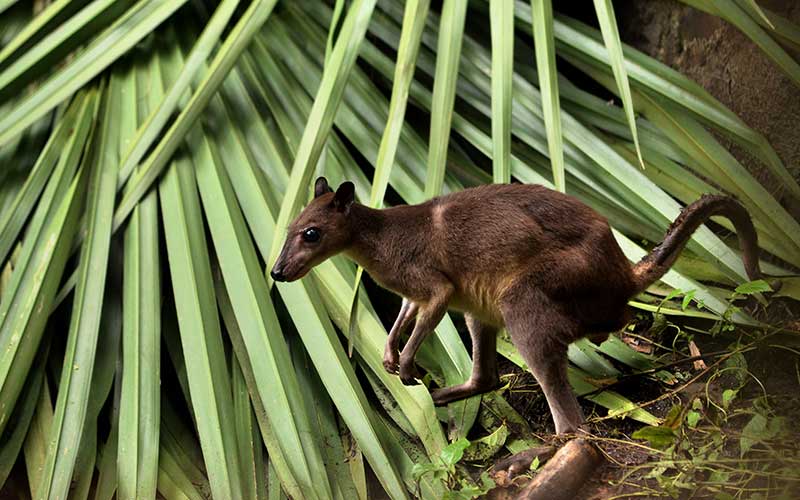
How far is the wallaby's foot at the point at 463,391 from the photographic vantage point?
351 cm

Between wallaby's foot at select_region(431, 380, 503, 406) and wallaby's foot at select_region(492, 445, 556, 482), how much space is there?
1.22 ft

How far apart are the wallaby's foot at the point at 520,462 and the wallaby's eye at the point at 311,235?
979mm

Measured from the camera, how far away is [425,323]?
3.21 m

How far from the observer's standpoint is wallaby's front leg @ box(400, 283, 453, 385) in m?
3.21

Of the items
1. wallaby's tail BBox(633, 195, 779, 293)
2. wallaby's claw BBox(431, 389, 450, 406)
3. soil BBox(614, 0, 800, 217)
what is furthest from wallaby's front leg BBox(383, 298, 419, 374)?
soil BBox(614, 0, 800, 217)

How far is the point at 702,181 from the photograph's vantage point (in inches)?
159

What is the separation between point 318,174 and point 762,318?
6.23 feet

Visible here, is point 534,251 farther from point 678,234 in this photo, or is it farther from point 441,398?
point 441,398

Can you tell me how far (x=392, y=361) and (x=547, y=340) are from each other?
550 millimetres

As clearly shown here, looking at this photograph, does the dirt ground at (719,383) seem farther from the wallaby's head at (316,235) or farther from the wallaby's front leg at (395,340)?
the wallaby's head at (316,235)

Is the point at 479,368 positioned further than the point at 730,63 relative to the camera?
No

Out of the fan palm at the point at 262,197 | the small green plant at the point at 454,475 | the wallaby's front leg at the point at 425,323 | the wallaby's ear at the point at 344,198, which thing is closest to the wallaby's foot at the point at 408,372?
the wallaby's front leg at the point at 425,323

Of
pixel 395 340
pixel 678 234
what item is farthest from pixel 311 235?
pixel 678 234

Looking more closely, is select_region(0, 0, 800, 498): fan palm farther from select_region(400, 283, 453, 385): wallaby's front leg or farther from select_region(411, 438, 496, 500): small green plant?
select_region(400, 283, 453, 385): wallaby's front leg
